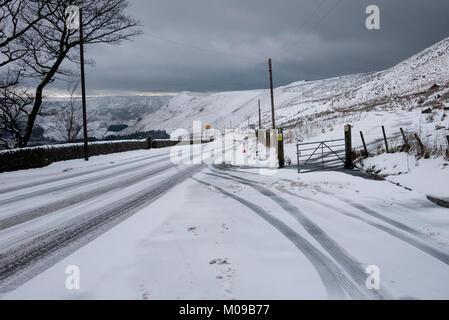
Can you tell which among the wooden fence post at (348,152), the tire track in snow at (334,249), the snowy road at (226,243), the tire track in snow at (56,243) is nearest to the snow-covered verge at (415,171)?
the snowy road at (226,243)

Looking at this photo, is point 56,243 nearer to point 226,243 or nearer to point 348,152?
point 226,243

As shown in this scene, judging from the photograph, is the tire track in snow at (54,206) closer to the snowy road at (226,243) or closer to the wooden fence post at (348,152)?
the snowy road at (226,243)

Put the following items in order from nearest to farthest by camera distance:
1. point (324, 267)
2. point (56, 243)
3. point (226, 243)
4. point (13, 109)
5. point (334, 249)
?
1. point (324, 267)
2. point (334, 249)
3. point (226, 243)
4. point (56, 243)
5. point (13, 109)

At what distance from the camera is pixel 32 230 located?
491 centimetres

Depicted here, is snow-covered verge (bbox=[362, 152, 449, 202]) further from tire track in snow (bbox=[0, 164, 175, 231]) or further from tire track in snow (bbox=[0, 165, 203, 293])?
tire track in snow (bbox=[0, 164, 175, 231])

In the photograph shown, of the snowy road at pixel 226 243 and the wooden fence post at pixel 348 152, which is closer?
the snowy road at pixel 226 243

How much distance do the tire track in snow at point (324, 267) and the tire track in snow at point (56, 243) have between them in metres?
3.21

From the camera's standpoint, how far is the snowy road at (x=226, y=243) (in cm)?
296

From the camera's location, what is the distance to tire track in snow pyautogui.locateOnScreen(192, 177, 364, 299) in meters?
2.89

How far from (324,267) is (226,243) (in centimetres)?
144

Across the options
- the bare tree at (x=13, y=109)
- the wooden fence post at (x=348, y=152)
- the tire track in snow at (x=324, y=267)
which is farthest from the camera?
the bare tree at (x=13, y=109)

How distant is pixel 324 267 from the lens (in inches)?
135

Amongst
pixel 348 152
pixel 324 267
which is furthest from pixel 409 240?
pixel 348 152
